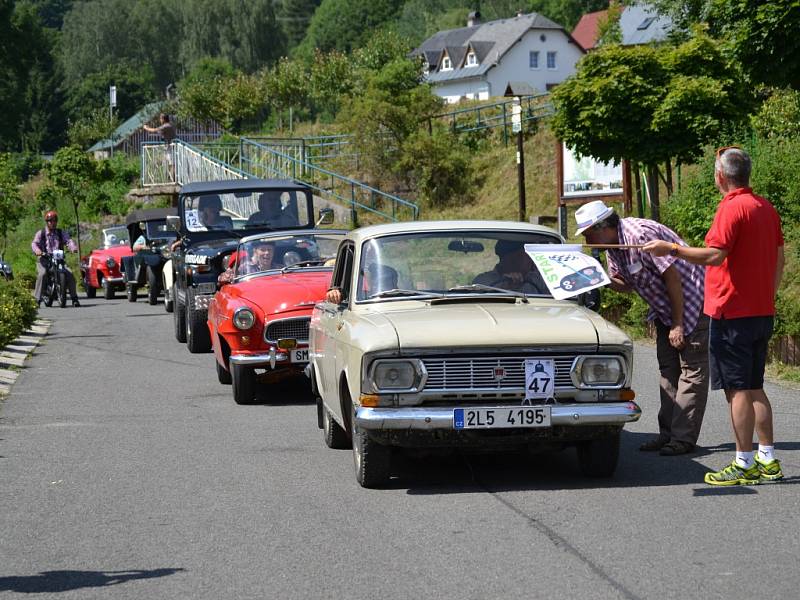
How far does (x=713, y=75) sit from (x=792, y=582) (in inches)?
727

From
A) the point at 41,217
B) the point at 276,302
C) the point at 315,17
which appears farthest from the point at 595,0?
the point at 276,302

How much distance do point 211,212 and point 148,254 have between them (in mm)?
8022

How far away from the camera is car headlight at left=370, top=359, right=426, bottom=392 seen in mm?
7562

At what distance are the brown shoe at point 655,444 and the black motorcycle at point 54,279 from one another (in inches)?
802

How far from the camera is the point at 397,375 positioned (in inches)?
299

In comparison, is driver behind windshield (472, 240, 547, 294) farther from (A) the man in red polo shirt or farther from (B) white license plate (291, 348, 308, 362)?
(B) white license plate (291, 348, 308, 362)

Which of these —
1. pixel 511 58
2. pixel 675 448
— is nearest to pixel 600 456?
pixel 675 448

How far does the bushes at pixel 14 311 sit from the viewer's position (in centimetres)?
1851

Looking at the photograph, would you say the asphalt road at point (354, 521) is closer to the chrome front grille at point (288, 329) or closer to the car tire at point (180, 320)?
the chrome front grille at point (288, 329)

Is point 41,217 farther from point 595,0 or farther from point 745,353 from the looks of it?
point 595,0

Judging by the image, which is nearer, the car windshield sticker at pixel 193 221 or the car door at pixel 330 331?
the car door at pixel 330 331

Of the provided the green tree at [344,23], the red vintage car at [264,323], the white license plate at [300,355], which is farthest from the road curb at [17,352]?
the green tree at [344,23]

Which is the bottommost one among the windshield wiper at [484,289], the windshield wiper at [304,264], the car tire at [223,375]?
the car tire at [223,375]

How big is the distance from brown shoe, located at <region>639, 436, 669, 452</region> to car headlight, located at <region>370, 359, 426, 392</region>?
→ 2306 millimetres
